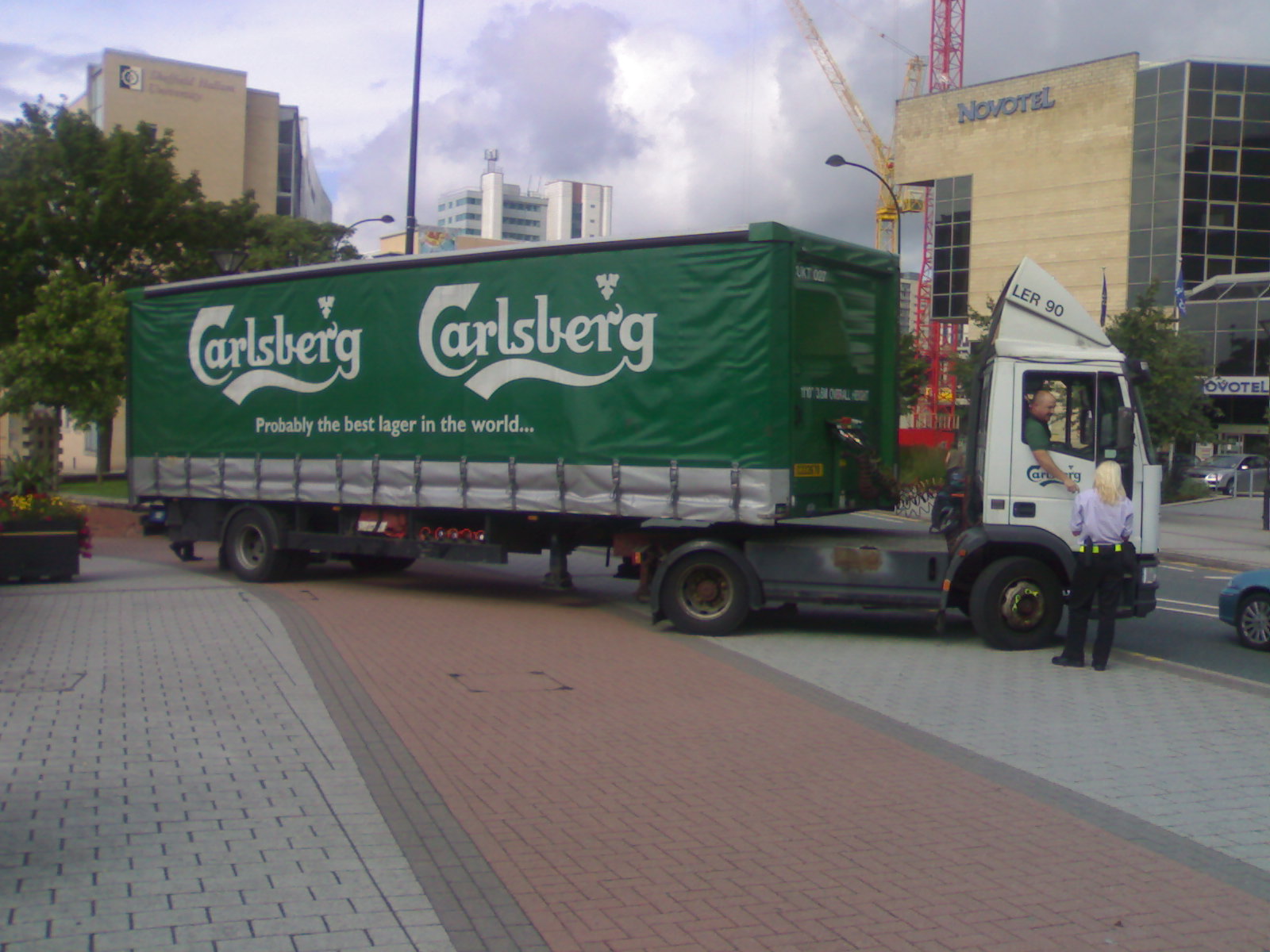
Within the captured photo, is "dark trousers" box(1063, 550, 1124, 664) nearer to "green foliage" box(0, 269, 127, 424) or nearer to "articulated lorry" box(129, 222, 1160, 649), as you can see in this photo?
"articulated lorry" box(129, 222, 1160, 649)

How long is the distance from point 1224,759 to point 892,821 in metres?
2.54

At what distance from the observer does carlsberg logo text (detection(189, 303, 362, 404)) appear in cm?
1395

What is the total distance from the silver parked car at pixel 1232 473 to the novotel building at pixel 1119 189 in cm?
864

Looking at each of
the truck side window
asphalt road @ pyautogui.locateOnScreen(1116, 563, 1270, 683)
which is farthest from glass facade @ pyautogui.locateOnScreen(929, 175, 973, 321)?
the truck side window

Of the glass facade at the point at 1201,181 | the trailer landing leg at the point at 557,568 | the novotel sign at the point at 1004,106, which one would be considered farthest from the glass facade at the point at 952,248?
the trailer landing leg at the point at 557,568

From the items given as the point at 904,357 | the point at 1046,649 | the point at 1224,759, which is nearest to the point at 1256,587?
the point at 1046,649

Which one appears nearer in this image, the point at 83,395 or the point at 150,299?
the point at 150,299

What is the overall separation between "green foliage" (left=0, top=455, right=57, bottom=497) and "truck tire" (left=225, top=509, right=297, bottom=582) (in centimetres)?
265

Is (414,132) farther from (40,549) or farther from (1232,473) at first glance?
(1232,473)

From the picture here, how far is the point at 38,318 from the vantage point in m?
29.7

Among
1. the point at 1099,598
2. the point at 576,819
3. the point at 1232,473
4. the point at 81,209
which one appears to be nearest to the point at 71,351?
the point at 81,209

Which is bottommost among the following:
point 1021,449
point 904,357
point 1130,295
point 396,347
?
point 1021,449

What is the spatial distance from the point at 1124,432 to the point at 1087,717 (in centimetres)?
291

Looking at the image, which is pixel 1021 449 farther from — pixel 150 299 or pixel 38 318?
Answer: pixel 38 318
